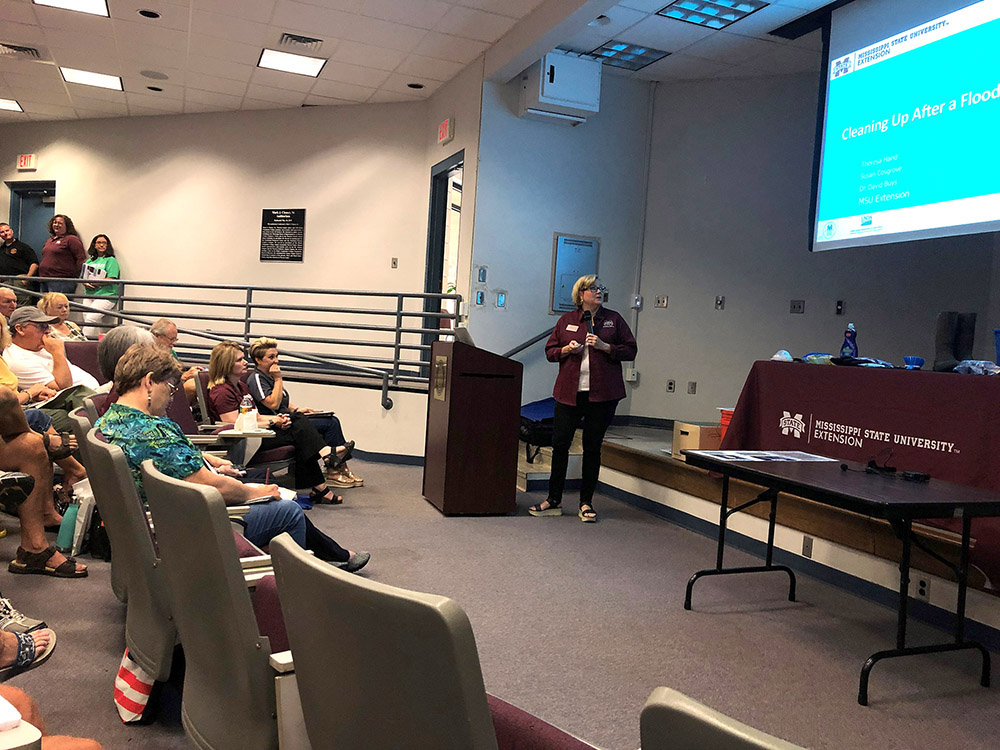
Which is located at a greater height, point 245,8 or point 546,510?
point 245,8

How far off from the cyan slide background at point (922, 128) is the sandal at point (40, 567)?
4782 millimetres

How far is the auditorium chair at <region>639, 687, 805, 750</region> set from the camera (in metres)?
0.52

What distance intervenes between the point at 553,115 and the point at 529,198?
0.73m

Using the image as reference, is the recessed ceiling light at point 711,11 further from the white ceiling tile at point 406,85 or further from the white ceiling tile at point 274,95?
the white ceiling tile at point 274,95

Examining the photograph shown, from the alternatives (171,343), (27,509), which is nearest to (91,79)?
(171,343)

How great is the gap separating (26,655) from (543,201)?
582cm

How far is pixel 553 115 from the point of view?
6707mm

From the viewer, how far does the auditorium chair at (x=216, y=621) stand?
1.45 meters

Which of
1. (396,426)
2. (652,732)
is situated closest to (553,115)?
(396,426)

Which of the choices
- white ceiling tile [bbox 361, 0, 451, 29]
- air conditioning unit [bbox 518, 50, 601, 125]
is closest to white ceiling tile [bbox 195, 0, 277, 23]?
white ceiling tile [bbox 361, 0, 451, 29]

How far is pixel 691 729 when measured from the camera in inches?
21.7

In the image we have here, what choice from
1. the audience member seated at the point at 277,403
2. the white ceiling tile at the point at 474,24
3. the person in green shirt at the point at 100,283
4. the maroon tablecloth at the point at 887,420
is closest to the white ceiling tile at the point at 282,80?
the white ceiling tile at the point at 474,24

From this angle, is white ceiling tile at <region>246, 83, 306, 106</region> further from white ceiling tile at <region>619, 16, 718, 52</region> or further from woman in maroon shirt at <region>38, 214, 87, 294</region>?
white ceiling tile at <region>619, 16, 718, 52</region>

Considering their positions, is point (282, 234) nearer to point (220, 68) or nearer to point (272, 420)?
point (220, 68)
